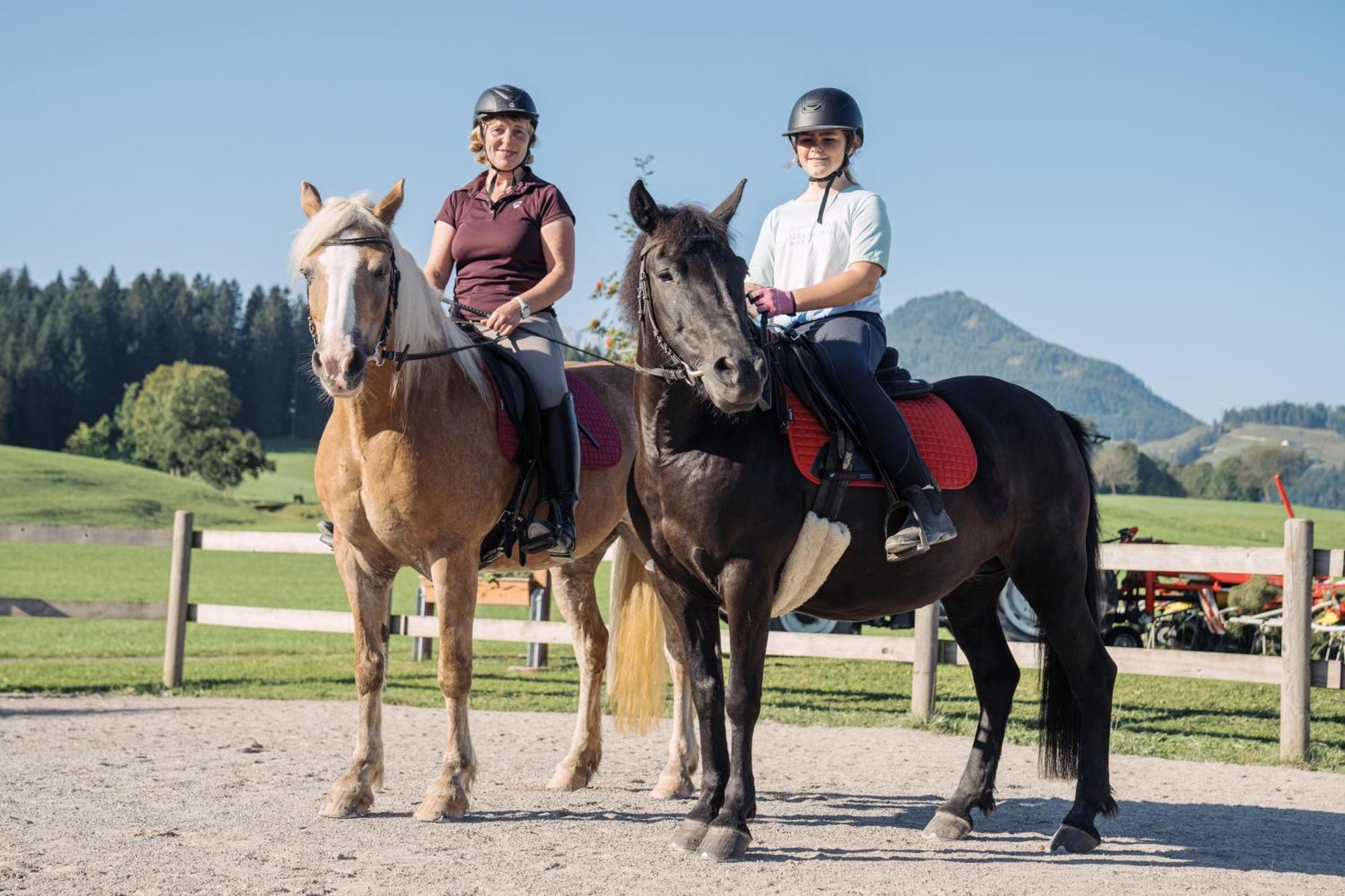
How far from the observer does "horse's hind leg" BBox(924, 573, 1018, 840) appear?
541 centimetres

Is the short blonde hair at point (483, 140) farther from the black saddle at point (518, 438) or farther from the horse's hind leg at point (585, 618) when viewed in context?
the horse's hind leg at point (585, 618)

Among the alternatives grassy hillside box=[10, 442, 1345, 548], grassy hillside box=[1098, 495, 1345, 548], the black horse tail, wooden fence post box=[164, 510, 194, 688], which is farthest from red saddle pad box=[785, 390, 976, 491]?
grassy hillside box=[10, 442, 1345, 548]

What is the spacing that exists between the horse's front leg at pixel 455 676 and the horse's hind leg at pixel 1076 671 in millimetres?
2527

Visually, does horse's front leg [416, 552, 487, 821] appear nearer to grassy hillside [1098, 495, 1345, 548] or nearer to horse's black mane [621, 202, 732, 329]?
horse's black mane [621, 202, 732, 329]

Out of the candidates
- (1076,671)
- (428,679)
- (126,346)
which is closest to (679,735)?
(1076,671)

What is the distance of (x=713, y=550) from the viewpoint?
4617 mm

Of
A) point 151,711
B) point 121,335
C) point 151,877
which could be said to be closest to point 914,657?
point 151,711

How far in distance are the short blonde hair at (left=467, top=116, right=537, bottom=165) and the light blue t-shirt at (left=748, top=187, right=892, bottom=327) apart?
5.44ft

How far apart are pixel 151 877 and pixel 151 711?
551cm

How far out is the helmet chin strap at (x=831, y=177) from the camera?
5213mm

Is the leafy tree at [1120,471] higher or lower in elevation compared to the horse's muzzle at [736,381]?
higher

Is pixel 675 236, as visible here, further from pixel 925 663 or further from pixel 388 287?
pixel 925 663

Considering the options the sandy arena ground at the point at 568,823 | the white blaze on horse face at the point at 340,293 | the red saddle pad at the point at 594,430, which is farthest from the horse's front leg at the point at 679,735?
the white blaze on horse face at the point at 340,293

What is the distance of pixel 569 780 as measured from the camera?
6.48m
